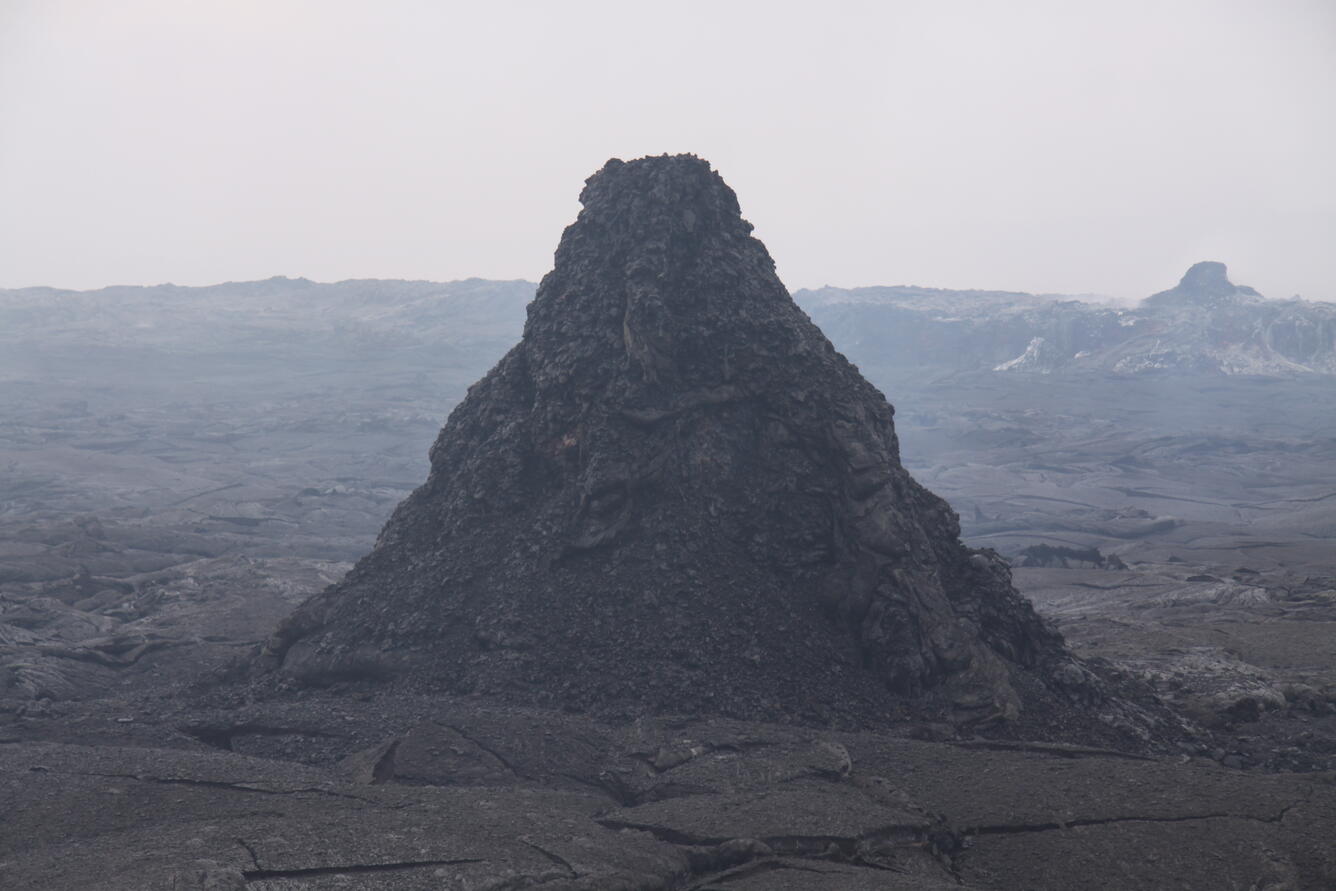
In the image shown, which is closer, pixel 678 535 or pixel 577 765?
pixel 577 765

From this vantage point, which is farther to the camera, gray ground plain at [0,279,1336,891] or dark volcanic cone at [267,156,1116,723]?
dark volcanic cone at [267,156,1116,723]

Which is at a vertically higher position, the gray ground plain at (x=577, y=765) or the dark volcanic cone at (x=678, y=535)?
the dark volcanic cone at (x=678, y=535)

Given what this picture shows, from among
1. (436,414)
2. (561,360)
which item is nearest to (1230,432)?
(436,414)

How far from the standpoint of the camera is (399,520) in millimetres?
19266

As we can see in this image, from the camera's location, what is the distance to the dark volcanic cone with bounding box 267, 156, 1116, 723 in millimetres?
15805

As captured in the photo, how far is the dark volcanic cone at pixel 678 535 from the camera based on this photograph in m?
15.8

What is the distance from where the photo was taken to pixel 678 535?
17.1 meters

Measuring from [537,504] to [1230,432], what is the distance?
98.5 m

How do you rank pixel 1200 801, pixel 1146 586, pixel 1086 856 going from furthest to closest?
pixel 1146 586
pixel 1200 801
pixel 1086 856

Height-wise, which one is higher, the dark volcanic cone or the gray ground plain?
the dark volcanic cone

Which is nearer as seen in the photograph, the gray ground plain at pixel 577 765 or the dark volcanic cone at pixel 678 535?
the gray ground plain at pixel 577 765

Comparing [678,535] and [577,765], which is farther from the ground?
[678,535]

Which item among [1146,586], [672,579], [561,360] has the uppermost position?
[561,360]

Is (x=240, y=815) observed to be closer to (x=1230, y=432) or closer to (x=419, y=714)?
(x=419, y=714)
